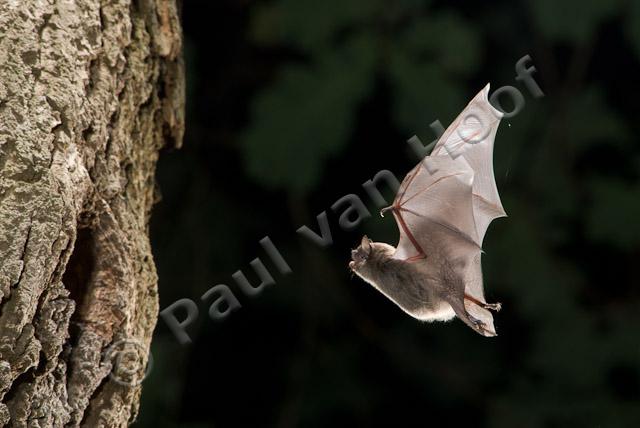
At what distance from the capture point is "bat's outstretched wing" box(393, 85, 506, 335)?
163 centimetres

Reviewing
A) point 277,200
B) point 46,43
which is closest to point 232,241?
point 277,200

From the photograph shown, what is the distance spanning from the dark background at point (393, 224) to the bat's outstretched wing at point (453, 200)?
4.86 ft

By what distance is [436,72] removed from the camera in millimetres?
3201

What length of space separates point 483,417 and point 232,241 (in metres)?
1.49

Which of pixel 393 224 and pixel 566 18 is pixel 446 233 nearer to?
pixel 393 224

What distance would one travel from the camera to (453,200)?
172 cm

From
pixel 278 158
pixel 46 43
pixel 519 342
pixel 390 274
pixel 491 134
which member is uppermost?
pixel 278 158

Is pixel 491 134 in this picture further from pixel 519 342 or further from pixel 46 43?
pixel 519 342

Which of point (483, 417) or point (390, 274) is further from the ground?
point (390, 274)

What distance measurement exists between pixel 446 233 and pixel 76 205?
0.75 m

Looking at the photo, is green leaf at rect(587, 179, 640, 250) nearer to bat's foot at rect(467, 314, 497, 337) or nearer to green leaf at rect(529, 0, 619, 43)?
green leaf at rect(529, 0, 619, 43)

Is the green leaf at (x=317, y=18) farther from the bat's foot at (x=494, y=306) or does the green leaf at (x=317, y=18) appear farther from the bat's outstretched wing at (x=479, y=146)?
the bat's foot at (x=494, y=306)

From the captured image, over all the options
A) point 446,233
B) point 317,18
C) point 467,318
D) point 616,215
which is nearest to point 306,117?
point 317,18

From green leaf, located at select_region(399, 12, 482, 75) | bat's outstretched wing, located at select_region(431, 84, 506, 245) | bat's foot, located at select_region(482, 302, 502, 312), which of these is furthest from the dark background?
bat's foot, located at select_region(482, 302, 502, 312)
